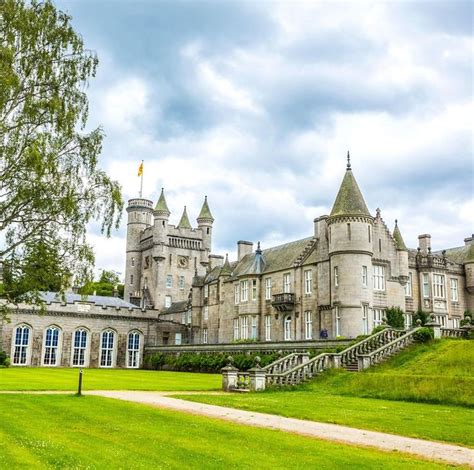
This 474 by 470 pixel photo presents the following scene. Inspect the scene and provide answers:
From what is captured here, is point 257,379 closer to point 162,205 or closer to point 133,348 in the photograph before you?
point 133,348

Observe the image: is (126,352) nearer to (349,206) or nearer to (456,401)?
(349,206)

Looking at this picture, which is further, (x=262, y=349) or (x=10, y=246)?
(x=262, y=349)

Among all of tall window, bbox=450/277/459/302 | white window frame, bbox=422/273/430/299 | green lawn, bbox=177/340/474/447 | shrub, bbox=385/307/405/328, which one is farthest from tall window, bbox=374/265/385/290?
green lawn, bbox=177/340/474/447

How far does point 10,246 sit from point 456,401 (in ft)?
50.1

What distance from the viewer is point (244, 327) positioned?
169 feet

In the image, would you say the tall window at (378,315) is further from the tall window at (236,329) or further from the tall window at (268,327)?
the tall window at (236,329)

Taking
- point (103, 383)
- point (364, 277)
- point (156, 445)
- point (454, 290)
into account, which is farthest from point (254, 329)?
point (156, 445)

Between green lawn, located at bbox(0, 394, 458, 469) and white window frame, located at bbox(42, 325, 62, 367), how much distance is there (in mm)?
39924

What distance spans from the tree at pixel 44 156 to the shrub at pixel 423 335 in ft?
58.8

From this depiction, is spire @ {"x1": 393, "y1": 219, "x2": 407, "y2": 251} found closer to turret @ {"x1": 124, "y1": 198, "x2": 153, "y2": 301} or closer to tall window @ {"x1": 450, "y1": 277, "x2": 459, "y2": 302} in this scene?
tall window @ {"x1": 450, "y1": 277, "x2": 459, "y2": 302}

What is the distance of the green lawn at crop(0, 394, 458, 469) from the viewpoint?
9.59m

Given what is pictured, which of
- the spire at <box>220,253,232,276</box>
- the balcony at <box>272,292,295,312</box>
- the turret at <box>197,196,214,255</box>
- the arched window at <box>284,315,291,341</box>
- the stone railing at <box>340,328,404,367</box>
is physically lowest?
the stone railing at <box>340,328,404,367</box>

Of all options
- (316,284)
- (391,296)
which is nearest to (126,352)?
(316,284)

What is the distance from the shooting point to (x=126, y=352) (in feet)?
191
